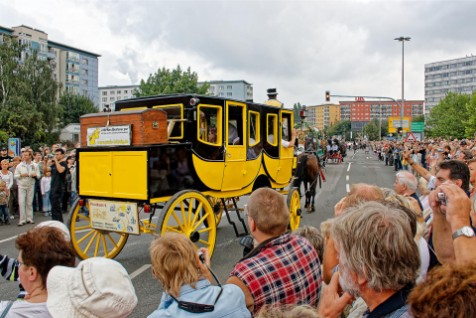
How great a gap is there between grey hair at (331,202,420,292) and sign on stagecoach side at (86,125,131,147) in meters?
4.71

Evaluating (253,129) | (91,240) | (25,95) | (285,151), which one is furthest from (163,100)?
(25,95)

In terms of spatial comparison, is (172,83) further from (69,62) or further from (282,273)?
(282,273)

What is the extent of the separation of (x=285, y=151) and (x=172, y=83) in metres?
47.9

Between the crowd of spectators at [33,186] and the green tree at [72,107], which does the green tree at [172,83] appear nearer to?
the green tree at [72,107]

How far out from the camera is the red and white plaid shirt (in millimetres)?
2699

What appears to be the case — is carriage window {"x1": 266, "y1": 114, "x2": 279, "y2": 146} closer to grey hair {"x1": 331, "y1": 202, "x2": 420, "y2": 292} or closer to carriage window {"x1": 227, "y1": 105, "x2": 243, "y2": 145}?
carriage window {"x1": 227, "y1": 105, "x2": 243, "y2": 145}

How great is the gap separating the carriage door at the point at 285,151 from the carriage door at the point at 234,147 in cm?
144

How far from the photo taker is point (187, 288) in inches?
93.4

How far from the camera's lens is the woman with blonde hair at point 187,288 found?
2326mm

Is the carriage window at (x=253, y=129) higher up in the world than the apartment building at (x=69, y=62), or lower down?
lower down

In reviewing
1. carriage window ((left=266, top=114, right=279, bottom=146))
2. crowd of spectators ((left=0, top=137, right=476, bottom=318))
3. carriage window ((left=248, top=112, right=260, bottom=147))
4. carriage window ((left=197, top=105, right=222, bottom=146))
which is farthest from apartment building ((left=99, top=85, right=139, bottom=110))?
crowd of spectators ((left=0, top=137, right=476, bottom=318))

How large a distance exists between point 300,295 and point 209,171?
4615mm

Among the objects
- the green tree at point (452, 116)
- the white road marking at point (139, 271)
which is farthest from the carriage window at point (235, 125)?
the green tree at point (452, 116)

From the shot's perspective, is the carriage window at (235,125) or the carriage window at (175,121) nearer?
the carriage window at (175,121)
